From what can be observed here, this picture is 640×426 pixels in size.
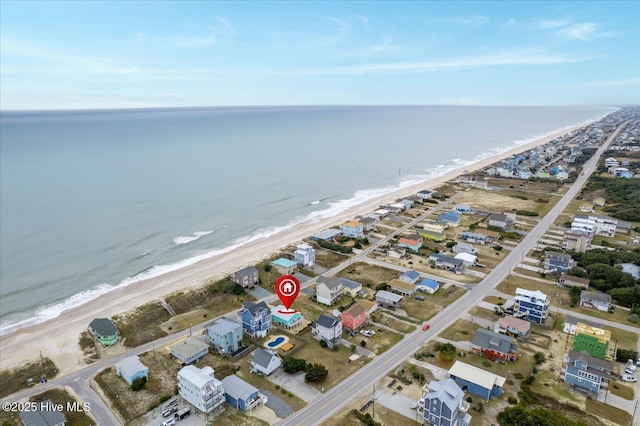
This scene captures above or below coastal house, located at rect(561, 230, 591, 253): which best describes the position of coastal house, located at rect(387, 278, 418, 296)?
below

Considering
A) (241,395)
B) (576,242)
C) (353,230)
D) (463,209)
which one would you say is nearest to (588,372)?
(241,395)

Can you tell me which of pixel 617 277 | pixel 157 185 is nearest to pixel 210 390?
pixel 617 277

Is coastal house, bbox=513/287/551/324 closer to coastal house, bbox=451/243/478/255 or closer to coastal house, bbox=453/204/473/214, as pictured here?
coastal house, bbox=451/243/478/255

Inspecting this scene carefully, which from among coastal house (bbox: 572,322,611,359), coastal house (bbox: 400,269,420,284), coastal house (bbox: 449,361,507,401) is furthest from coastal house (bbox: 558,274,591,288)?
coastal house (bbox: 449,361,507,401)

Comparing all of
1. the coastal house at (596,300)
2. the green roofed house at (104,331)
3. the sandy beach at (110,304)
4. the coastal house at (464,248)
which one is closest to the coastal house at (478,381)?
the coastal house at (596,300)

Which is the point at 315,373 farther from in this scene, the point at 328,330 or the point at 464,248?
the point at 464,248
